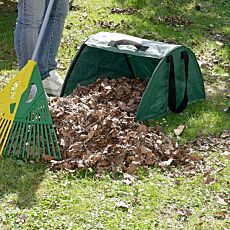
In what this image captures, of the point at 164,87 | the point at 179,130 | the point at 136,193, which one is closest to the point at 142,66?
the point at 164,87

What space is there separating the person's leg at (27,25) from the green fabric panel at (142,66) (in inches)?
36.8

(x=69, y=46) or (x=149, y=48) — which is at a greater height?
(x=149, y=48)

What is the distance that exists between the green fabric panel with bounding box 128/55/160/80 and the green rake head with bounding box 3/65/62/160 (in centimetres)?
130

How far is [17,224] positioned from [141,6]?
613 cm

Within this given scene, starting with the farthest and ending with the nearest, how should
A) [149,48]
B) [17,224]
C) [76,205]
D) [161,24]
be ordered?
[161,24]
[149,48]
[76,205]
[17,224]

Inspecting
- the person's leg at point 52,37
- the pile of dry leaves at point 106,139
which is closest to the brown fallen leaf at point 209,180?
the pile of dry leaves at point 106,139

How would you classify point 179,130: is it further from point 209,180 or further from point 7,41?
point 7,41

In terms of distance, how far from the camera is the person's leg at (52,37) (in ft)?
14.5

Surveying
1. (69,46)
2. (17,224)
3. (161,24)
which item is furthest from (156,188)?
(161,24)

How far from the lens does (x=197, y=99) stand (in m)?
4.79

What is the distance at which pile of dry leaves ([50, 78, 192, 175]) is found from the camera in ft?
11.6

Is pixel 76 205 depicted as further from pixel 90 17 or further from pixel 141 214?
pixel 90 17

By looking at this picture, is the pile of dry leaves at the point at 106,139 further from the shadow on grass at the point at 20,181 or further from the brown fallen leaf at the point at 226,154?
the brown fallen leaf at the point at 226,154

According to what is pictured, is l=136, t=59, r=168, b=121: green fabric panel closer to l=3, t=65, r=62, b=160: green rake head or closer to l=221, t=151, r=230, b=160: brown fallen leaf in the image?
l=221, t=151, r=230, b=160: brown fallen leaf
